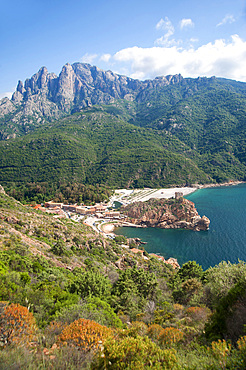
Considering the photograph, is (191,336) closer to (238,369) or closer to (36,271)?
(238,369)

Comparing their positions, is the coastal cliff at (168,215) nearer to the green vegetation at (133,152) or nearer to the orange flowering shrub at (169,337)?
the green vegetation at (133,152)

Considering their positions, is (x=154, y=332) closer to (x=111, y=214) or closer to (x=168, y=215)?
(x=168, y=215)

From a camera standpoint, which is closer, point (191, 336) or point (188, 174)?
point (191, 336)

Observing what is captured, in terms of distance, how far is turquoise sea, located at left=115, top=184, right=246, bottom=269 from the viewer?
35.8 metres

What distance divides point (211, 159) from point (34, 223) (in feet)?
417

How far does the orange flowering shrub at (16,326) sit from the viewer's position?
5.44 m

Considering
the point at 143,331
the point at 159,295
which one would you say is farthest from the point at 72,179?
the point at 143,331

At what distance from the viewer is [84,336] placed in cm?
565

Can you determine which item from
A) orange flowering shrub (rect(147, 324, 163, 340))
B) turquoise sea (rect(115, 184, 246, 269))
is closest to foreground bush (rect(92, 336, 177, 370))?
orange flowering shrub (rect(147, 324, 163, 340))

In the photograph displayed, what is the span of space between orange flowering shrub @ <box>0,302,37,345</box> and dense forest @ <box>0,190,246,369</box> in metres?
0.02

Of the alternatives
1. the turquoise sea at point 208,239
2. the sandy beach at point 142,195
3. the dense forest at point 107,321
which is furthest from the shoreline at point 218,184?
the dense forest at point 107,321

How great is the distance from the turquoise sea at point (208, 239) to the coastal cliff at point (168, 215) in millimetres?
2400

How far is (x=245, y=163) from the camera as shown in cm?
12631

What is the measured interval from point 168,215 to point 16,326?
173 ft
